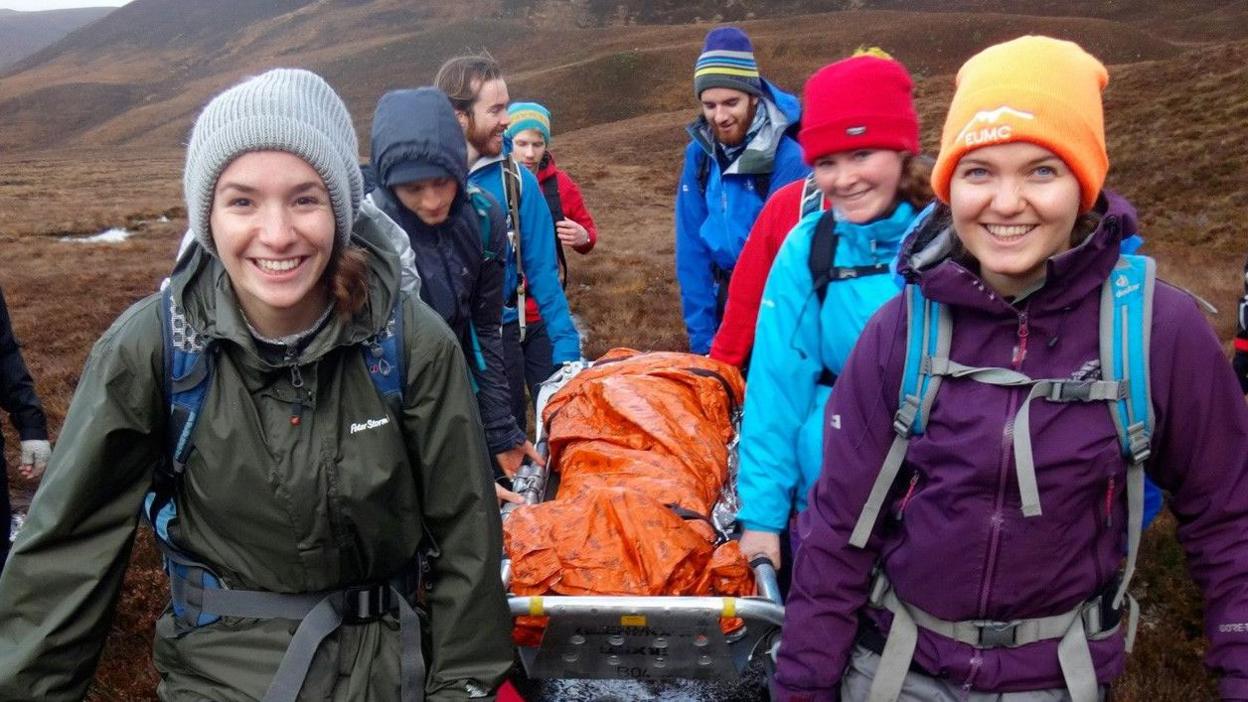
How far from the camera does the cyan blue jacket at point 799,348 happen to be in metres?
3.08

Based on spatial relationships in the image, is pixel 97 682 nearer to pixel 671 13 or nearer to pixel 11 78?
pixel 671 13

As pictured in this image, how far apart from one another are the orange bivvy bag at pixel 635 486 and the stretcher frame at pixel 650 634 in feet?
0.50

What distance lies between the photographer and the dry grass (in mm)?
4926

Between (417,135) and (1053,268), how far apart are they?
2.62 m

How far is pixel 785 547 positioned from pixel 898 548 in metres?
1.30

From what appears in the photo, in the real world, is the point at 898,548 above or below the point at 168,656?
above

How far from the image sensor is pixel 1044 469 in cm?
207

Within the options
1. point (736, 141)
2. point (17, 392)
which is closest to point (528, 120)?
point (736, 141)

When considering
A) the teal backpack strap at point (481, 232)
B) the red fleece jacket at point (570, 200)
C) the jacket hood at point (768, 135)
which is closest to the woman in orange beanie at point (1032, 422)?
the teal backpack strap at point (481, 232)

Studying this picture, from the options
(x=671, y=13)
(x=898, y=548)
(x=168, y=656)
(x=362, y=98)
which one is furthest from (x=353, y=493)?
(x=671, y=13)

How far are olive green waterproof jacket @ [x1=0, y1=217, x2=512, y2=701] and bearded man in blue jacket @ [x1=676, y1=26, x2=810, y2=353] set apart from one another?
2970 mm

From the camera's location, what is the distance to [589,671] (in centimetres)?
337

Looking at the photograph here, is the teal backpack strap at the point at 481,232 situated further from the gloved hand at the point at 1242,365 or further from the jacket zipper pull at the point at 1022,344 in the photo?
the gloved hand at the point at 1242,365

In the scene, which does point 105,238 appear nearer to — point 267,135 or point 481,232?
point 481,232
